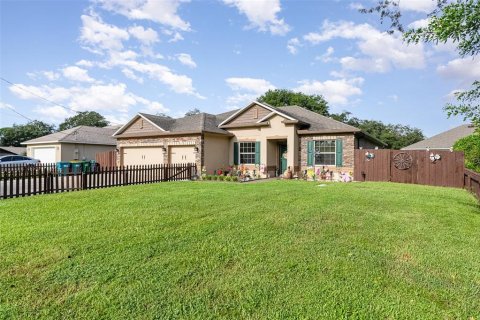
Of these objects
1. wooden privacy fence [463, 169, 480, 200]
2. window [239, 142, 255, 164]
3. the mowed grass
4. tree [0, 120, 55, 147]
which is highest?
tree [0, 120, 55, 147]

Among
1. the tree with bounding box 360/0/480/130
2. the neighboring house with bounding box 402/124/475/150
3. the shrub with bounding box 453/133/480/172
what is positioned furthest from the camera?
the neighboring house with bounding box 402/124/475/150

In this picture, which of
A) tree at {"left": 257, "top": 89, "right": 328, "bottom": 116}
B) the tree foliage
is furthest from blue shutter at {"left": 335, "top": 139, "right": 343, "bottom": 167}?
the tree foliage

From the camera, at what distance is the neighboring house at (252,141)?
16.5 metres

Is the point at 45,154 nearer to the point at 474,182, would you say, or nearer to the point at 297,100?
the point at 474,182

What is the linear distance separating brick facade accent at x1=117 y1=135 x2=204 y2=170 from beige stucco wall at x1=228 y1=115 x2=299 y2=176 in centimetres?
246

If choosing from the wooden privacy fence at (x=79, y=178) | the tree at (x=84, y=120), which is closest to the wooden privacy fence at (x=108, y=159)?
the wooden privacy fence at (x=79, y=178)

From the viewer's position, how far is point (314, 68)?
15977 mm

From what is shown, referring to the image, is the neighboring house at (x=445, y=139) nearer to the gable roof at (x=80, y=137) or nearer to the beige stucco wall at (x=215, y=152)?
the beige stucco wall at (x=215, y=152)

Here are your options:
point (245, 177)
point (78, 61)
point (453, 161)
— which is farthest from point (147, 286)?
point (78, 61)

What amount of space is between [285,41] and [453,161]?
9931mm

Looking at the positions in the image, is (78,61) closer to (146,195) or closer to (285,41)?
(285,41)

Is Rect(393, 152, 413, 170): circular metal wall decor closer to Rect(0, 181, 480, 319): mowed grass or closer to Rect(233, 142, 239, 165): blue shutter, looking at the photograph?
Rect(0, 181, 480, 319): mowed grass

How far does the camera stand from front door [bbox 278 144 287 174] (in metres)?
18.5

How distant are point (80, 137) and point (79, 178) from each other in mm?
18407
